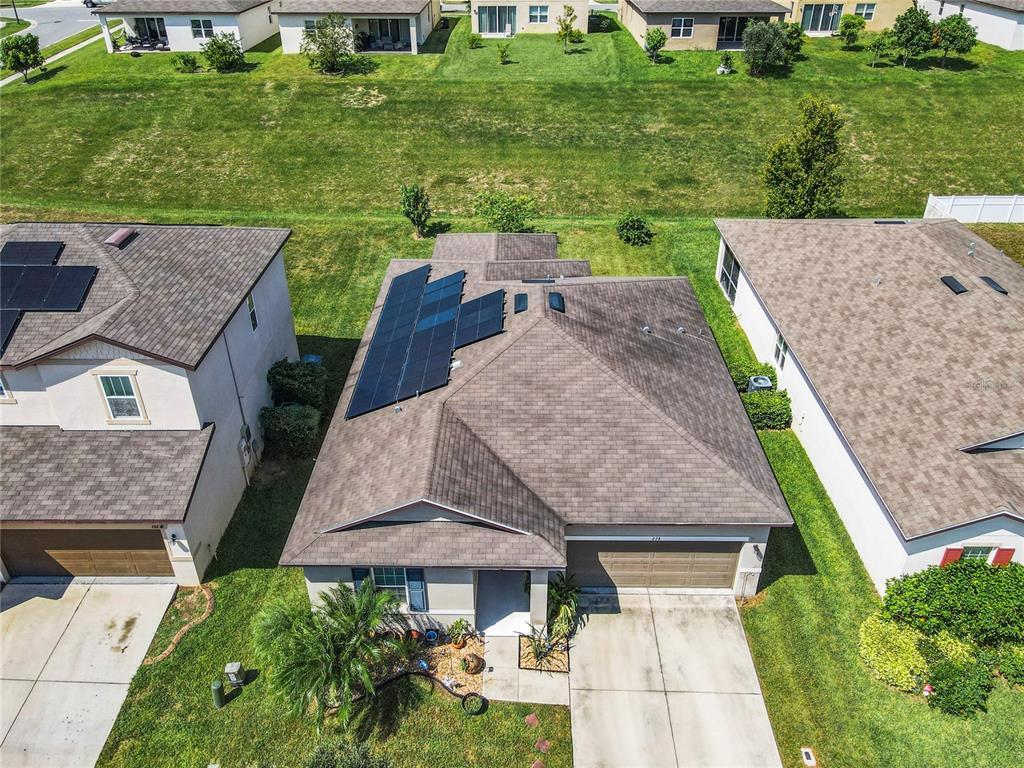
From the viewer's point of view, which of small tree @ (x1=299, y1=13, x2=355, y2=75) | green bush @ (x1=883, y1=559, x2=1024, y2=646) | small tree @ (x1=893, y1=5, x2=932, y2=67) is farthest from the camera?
small tree @ (x1=299, y1=13, x2=355, y2=75)

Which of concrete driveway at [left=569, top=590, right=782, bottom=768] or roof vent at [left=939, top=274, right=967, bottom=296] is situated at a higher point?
roof vent at [left=939, top=274, right=967, bottom=296]

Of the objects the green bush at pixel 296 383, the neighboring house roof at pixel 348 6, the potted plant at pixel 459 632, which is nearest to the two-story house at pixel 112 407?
the green bush at pixel 296 383

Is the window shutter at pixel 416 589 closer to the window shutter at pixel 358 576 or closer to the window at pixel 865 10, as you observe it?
the window shutter at pixel 358 576

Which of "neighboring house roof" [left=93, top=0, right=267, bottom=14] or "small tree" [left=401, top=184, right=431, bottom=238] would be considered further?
"neighboring house roof" [left=93, top=0, right=267, bottom=14]

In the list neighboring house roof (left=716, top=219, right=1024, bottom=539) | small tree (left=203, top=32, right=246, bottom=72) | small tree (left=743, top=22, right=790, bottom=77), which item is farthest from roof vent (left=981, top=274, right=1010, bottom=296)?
small tree (left=203, top=32, right=246, bottom=72)

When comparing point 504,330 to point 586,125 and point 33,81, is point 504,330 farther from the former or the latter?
point 33,81

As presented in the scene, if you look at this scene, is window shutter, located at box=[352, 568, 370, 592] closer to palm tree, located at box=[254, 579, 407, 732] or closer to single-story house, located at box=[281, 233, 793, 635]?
single-story house, located at box=[281, 233, 793, 635]

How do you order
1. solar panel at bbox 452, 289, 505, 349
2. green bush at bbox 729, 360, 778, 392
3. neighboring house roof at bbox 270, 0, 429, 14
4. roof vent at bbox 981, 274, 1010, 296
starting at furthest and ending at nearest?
neighboring house roof at bbox 270, 0, 429, 14
green bush at bbox 729, 360, 778, 392
roof vent at bbox 981, 274, 1010, 296
solar panel at bbox 452, 289, 505, 349
